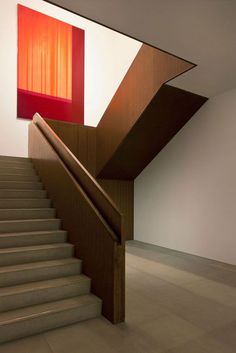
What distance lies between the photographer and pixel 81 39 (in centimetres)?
879

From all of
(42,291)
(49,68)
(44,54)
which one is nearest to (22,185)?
(42,291)

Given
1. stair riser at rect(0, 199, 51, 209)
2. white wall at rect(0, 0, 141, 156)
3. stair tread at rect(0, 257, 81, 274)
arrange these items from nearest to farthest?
stair tread at rect(0, 257, 81, 274) < stair riser at rect(0, 199, 51, 209) < white wall at rect(0, 0, 141, 156)

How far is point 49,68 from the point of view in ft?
26.4

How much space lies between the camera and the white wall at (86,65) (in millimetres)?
7477

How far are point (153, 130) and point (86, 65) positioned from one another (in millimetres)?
4501

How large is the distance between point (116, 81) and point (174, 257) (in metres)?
6.40

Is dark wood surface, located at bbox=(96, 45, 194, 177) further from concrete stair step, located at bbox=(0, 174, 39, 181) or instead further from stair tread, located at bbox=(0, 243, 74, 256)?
stair tread, located at bbox=(0, 243, 74, 256)

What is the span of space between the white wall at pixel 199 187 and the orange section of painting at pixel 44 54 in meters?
3.92

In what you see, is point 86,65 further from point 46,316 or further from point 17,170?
point 46,316

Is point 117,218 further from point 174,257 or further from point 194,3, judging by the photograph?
point 174,257

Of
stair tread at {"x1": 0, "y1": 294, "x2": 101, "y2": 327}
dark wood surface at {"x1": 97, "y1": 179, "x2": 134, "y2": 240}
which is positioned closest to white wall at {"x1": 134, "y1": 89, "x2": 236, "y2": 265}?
dark wood surface at {"x1": 97, "y1": 179, "x2": 134, "y2": 240}

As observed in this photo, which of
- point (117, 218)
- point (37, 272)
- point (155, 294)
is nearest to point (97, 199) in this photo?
point (117, 218)

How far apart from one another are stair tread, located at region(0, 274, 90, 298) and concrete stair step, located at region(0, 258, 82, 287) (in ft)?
0.20

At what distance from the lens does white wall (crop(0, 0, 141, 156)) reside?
294 inches
